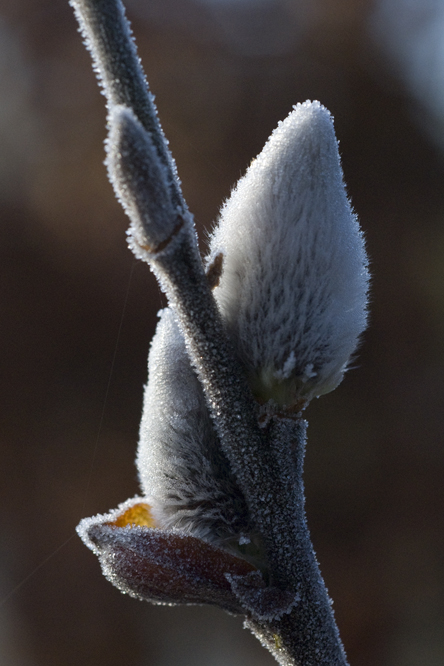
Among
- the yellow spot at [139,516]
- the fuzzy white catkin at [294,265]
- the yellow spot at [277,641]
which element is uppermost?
the fuzzy white catkin at [294,265]

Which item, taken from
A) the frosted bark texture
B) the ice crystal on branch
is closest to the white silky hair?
the ice crystal on branch

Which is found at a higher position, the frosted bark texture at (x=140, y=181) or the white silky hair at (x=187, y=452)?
the frosted bark texture at (x=140, y=181)

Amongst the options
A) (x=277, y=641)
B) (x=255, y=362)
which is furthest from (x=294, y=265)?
(x=277, y=641)

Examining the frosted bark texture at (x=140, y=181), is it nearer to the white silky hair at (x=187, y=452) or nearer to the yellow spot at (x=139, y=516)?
the white silky hair at (x=187, y=452)

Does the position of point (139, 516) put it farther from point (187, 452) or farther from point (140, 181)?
point (140, 181)

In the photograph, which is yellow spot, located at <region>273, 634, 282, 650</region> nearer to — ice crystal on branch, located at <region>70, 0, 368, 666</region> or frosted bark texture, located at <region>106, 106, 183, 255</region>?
ice crystal on branch, located at <region>70, 0, 368, 666</region>

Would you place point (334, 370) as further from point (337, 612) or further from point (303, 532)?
point (337, 612)

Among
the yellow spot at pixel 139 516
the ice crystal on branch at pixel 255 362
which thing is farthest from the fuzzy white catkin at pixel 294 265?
the yellow spot at pixel 139 516

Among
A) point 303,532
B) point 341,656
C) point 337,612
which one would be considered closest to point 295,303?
point 303,532
